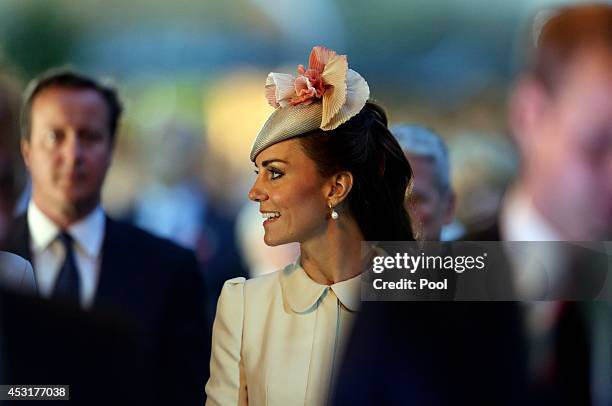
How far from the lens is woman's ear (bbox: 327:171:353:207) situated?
3514mm

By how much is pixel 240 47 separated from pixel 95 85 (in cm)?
51

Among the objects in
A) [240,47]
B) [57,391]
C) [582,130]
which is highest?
[240,47]

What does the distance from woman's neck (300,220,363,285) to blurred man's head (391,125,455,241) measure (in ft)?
0.81

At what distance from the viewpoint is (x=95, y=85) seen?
12.2 feet

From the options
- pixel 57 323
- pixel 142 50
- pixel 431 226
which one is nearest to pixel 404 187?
pixel 431 226

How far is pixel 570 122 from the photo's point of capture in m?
3.67

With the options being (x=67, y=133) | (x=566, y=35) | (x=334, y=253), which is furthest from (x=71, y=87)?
(x=566, y=35)

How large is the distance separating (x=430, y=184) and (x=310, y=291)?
555mm

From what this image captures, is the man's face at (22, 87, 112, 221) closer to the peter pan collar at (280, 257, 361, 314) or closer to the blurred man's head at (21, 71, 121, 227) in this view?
the blurred man's head at (21, 71, 121, 227)

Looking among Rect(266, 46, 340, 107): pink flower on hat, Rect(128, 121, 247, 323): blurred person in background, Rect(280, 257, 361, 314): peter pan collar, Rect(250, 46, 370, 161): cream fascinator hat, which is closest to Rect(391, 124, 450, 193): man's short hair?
Rect(250, 46, 370, 161): cream fascinator hat

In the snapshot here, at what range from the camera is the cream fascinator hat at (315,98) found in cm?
347

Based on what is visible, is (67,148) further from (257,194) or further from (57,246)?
(257,194)

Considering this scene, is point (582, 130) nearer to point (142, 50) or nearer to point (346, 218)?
point (346, 218)

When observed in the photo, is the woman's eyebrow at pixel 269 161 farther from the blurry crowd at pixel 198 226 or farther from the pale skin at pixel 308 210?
the blurry crowd at pixel 198 226
